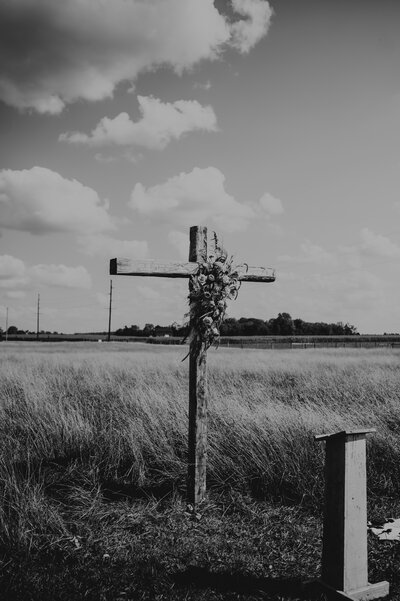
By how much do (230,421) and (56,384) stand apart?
5.99 m

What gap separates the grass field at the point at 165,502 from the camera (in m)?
3.27

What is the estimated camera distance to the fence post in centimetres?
303

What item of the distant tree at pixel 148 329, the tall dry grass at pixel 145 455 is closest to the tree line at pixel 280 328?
→ the distant tree at pixel 148 329

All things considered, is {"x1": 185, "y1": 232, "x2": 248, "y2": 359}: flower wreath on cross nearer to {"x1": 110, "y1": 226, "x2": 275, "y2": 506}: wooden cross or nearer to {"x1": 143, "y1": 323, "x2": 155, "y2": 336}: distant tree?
{"x1": 110, "y1": 226, "x2": 275, "y2": 506}: wooden cross

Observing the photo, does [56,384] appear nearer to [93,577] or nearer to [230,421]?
[230,421]

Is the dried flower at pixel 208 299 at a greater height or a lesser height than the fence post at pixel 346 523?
greater

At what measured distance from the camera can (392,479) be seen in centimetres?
543

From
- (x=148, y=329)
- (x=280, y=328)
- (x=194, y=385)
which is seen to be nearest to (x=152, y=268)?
(x=194, y=385)

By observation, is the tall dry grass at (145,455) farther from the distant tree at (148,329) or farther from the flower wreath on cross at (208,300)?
the distant tree at (148,329)

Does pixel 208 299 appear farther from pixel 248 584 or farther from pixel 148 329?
pixel 148 329

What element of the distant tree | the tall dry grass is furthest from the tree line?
the tall dry grass

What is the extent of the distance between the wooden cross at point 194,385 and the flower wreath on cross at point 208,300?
0.10 metres

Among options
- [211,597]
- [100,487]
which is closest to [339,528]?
[211,597]

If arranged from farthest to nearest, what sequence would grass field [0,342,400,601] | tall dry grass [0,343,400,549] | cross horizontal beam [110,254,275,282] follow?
cross horizontal beam [110,254,275,282] → tall dry grass [0,343,400,549] → grass field [0,342,400,601]
